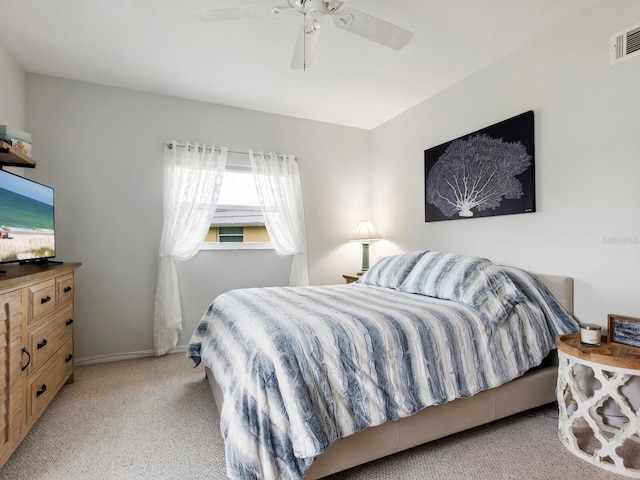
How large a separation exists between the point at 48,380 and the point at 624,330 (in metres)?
3.23

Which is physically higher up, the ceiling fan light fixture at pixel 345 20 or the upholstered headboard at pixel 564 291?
the ceiling fan light fixture at pixel 345 20

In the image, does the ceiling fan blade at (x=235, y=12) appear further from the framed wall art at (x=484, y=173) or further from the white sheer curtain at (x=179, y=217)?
the framed wall art at (x=484, y=173)

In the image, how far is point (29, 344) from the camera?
1719mm

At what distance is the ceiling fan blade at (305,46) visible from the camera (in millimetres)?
1889

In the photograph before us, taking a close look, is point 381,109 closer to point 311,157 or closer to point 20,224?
point 311,157

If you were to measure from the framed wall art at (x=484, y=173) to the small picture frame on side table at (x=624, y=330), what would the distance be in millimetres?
869

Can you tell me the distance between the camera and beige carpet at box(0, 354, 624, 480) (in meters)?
1.54

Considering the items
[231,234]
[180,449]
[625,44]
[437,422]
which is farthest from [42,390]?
[625,44]

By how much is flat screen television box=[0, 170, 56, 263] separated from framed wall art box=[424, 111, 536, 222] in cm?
308

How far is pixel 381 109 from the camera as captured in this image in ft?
11.8

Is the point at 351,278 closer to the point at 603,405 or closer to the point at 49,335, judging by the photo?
the point at 603,405

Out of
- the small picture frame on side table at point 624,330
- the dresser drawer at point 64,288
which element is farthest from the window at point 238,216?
the small picture frame on side table at point 624,330

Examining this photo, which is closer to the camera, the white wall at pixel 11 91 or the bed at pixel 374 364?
the bed at pixel 374 364

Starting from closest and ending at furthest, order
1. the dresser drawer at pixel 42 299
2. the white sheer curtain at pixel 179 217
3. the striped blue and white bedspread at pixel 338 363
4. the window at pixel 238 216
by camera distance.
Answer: the striped blue and white bedspread at pixel 338 363 → the dresser drawer at pixel 42 299 → the white sheer curtain at pixel 179 217 → the window at pixel 238 216
